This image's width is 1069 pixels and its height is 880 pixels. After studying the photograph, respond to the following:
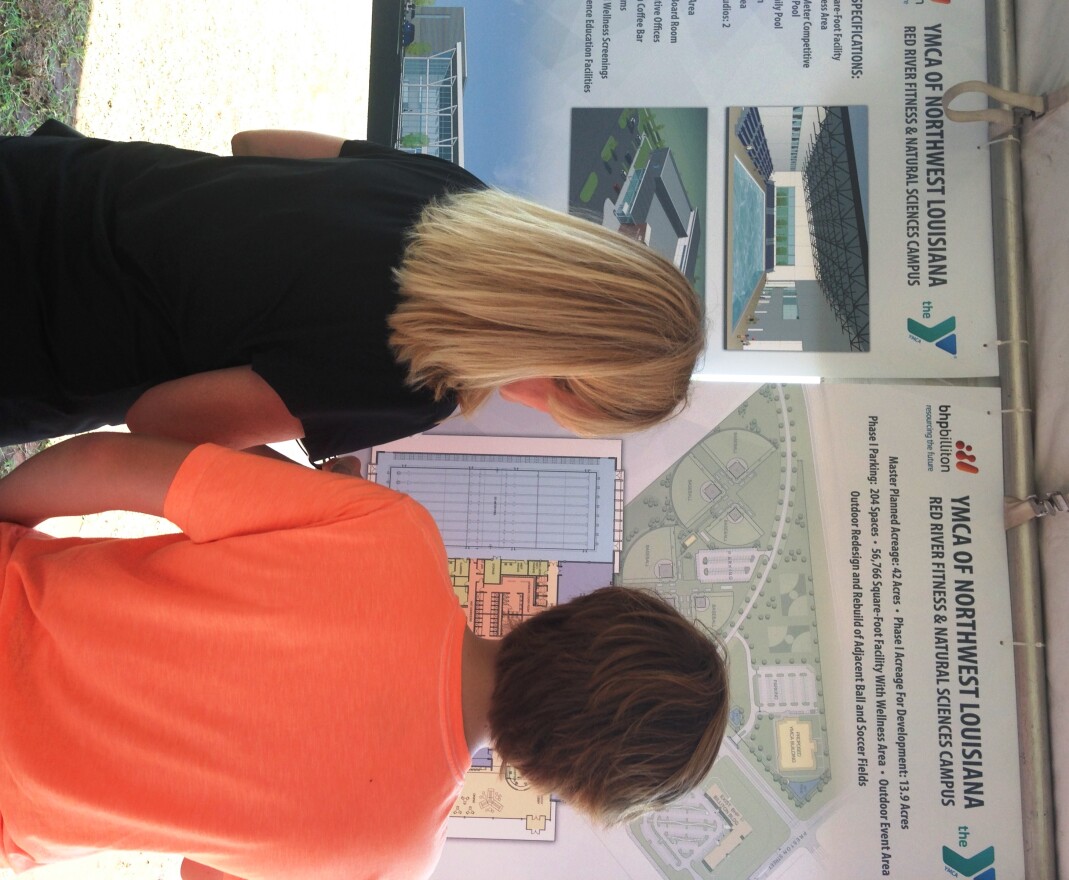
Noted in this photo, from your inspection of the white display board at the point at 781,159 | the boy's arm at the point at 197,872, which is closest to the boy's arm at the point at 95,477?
the boy's arm at the point at 197,872

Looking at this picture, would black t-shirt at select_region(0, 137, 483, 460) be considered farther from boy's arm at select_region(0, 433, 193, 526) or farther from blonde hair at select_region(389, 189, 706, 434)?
boy's arm at select_region(0, 433, 193, 526)

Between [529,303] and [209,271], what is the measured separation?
41 centimetres

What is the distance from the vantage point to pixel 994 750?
6.15 ft

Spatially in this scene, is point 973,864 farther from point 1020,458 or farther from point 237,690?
point 237,690

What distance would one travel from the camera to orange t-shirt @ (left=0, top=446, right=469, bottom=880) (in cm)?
86

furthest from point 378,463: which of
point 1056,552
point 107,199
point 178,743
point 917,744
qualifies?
point 1056,552

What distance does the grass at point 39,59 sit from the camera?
7.35 ft

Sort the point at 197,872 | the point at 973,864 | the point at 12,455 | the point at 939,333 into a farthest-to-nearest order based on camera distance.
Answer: the point at 12,455 → the point at 939,333 → the point at 973,864 → the point at 197,872

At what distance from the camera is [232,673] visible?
87 centimetres

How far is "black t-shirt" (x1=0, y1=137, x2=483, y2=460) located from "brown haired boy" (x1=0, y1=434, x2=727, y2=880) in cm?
16

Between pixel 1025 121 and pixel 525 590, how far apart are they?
65.3 inches

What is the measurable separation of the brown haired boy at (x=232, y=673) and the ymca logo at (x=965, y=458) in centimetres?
147

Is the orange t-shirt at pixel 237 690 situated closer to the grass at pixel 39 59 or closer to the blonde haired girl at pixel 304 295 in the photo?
the blonde haired girl at pixel 304 295

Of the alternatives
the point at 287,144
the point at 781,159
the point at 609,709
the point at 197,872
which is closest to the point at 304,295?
the point at 287,144
